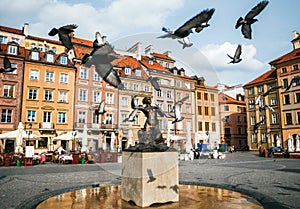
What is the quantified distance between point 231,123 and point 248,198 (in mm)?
53793

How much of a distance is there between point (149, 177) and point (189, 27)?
3.97 m

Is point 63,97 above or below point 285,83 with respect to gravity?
below

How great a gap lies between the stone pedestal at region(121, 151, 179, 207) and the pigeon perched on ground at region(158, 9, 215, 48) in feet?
9.82

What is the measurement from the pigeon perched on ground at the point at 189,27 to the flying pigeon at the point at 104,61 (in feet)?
4.73

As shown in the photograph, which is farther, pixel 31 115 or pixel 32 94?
pixel 32 94

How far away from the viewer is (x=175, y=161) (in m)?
6.80

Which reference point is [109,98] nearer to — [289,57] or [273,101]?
[289,57]

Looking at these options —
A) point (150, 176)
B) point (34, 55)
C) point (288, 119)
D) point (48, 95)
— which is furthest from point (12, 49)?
point (288, 119)

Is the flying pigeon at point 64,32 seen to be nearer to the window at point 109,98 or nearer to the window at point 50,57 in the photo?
the window at point 109,98

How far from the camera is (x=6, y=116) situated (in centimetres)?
3098

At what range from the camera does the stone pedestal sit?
6203 millimetres

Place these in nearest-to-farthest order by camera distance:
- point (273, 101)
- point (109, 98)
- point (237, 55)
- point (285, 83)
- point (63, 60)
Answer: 1. point (109, 98)
2. point (237, 55)
3. point (63, 60)
4. point (285, 83)
5. point (273, 101)

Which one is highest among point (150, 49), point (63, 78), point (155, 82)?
point (63, 78)

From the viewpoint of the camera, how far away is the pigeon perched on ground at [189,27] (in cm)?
636
